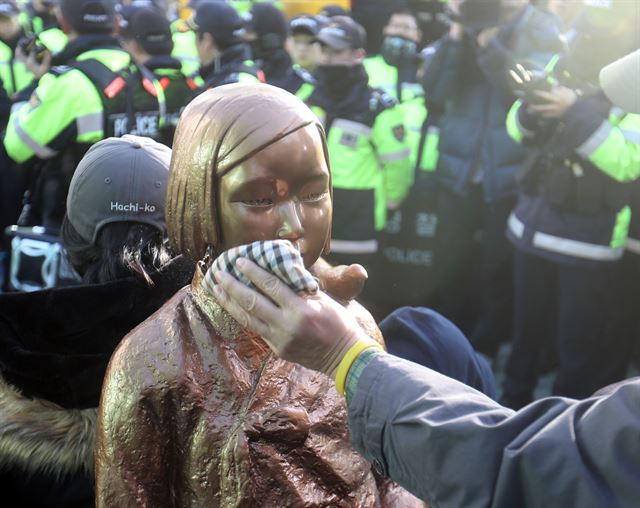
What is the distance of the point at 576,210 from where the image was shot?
186 inches

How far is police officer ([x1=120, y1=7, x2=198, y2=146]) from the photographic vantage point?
21.3 ft

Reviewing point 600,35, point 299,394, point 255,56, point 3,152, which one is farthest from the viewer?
point 255,56

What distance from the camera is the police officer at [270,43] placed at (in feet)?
23.3

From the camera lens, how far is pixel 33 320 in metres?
2.15

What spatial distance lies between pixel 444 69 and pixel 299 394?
14.5 ft

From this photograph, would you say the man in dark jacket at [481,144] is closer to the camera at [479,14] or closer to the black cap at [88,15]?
the camera at [479,14]

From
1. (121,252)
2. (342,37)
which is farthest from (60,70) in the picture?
(121,252)

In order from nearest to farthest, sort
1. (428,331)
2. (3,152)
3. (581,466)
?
1. (581,466)
2. (428,331)
3. (3,152)

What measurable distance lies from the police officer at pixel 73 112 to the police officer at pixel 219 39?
86cm

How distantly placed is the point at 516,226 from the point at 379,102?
1289 mm

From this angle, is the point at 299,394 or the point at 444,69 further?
the point at 444,69

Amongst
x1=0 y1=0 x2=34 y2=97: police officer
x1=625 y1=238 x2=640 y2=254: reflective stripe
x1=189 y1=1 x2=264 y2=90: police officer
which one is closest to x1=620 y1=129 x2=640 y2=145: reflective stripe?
x1=625 y1=238 x2=640 y2=254: reflective stripe

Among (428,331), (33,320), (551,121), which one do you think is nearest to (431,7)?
(551,121)

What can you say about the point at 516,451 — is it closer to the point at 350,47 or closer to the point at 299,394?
the point at 299,394
